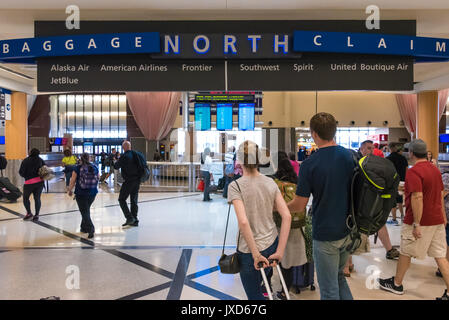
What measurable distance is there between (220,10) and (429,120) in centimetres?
756

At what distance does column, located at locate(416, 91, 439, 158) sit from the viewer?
30.6 ft

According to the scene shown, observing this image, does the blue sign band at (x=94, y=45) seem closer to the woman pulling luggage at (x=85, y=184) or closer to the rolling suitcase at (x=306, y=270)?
the woman pulling luggage at (x=85, y=184)

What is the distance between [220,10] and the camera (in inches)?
181

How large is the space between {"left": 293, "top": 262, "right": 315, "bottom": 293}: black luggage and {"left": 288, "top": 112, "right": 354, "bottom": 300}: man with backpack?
117cm

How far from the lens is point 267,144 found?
785 inches

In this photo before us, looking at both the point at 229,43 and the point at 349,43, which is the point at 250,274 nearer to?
the point at 229,43

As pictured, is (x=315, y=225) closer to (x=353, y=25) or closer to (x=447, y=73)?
(x=353, y=25)

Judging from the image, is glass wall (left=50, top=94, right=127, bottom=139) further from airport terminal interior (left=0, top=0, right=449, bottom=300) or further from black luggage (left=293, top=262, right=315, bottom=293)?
black luggage (left=293, top=262, right=315, bottom=293)

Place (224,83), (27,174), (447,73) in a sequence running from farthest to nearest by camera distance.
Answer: (447,73) < (27,174) < (224,83)

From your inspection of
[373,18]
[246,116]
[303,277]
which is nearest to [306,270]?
[303,277]

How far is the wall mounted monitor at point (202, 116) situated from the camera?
11906mm

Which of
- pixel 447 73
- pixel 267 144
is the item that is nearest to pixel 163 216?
pixel 447 73

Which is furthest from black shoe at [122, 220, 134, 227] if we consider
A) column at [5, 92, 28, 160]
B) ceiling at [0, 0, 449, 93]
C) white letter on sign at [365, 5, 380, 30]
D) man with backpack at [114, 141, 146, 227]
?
column at [5, 92, 28, 160]
